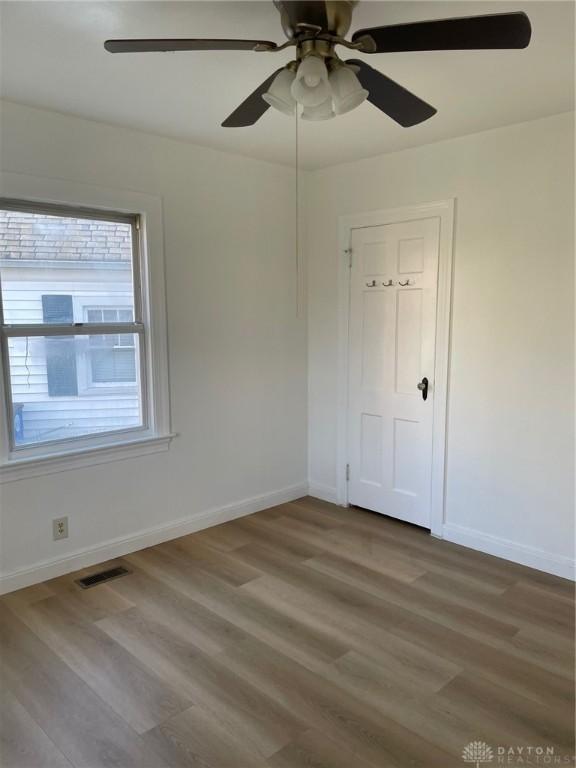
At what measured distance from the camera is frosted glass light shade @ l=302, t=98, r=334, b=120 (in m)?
1.82

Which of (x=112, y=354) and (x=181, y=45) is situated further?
(x=112, y=354)

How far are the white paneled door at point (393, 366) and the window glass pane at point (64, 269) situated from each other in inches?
61.4

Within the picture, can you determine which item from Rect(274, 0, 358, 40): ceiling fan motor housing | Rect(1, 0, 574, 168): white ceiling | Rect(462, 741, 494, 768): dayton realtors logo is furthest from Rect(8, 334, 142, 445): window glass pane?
Rect(462, 741, 494, 768): dayton realtors logo

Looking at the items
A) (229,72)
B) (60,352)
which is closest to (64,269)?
(60,352)

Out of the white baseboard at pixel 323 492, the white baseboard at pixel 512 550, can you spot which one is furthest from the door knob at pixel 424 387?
the white baseboard at pixel 323 492

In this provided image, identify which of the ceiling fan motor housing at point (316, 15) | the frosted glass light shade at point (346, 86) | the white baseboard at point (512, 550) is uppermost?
the ceiling fan motor housing at point (316, 15)

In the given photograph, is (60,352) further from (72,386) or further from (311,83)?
(311,83)

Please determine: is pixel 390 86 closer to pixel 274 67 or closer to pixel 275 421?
pixel 274 67

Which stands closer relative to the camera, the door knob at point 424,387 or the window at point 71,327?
the window at point 71,327

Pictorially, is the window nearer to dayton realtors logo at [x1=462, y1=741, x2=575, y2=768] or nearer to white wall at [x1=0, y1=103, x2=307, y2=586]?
white wall at [x1=0, y1=103, x2=307, y2=586]

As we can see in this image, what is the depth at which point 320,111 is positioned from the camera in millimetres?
1851

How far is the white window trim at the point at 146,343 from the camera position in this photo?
2.82 meters

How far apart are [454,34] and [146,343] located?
7.60 ft

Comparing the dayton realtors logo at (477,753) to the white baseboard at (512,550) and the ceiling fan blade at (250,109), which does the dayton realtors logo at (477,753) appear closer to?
the white baseboard at (512,550)
